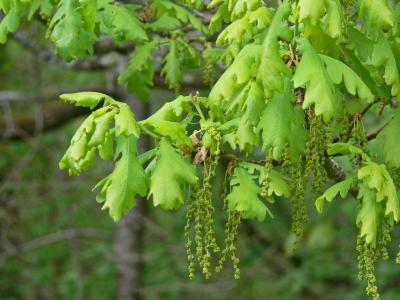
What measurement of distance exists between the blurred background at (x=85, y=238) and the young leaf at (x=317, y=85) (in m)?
5.37

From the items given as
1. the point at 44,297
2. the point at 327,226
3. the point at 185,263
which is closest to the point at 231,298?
the point at 185,263

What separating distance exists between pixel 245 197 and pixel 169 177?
39 cm

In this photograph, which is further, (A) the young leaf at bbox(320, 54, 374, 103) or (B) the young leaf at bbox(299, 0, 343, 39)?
(A) the young leaf at bbox(320, 54, 374, 103)

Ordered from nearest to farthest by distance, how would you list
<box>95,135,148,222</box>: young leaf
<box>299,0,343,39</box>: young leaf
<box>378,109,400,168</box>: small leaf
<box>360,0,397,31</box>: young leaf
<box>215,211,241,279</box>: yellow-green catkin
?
<box>299,0,343,39</box>: young leaf < <box>360,0,397,31</box>: young leaf < <box>95,135,148,222</box>: young leaf < <box>215,211,241,279</box>: yellow-green catkin < <box>378,109,400,168</box>: small leaf

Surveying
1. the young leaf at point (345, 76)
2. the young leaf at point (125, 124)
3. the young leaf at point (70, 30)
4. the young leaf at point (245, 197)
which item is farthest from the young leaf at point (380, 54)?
the young leaf at point (70, 30)

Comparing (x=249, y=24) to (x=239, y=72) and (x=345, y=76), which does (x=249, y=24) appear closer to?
(x=239, y=72)

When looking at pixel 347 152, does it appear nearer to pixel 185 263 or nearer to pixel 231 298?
pixel 185 263

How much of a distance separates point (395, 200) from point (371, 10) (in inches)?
24.9

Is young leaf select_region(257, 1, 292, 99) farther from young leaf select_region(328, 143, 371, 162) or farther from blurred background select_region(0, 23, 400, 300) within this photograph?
blurred background select_region(0, 23, 400, 300)

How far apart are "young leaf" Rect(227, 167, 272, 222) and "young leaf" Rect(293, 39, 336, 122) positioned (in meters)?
0.54

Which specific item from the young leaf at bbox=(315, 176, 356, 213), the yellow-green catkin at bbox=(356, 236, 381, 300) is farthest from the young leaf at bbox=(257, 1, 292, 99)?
the yellow-green catkin at bbox=(356, 236, 381, 300)

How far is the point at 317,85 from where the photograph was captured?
235 cm

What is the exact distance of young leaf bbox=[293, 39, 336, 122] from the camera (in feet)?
7.63

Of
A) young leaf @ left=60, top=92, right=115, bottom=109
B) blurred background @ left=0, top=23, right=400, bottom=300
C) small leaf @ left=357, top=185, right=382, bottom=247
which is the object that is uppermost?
young leaf @ left=60, top=92, right=115, bottom=109
